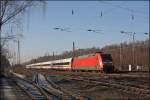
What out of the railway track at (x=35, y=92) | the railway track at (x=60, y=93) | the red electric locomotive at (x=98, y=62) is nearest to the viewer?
the railway track at (x=60, y=93)

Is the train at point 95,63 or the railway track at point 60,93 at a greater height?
the train at point 95,63

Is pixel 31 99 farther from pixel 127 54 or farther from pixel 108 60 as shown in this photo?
pixel 127 54

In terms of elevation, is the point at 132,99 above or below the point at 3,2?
below

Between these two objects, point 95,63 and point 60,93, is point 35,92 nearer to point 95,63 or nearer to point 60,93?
point 60,93

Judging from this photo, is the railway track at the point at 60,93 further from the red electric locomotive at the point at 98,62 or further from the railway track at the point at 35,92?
the red electric locomotive at the point at 98,62

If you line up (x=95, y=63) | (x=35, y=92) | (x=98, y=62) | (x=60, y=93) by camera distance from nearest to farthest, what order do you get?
(x=60, y=93)
(x=35, y=92)
(x=98, y=62)
(x=95, y=63)

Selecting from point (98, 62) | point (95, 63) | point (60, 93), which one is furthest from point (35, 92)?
point (95, 63)

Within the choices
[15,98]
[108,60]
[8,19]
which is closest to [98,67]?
[108,60]

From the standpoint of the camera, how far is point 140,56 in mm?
99062

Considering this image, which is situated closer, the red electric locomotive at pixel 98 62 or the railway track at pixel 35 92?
the railway track at pixel 35 92

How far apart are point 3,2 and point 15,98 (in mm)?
9340

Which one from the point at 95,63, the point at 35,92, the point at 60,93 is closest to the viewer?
the point at 60,93

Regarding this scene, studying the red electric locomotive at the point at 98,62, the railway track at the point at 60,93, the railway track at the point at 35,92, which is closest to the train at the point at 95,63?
the red electric locomotive at the point at 98,62

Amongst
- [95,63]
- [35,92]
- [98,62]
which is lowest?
A: [35,92]
